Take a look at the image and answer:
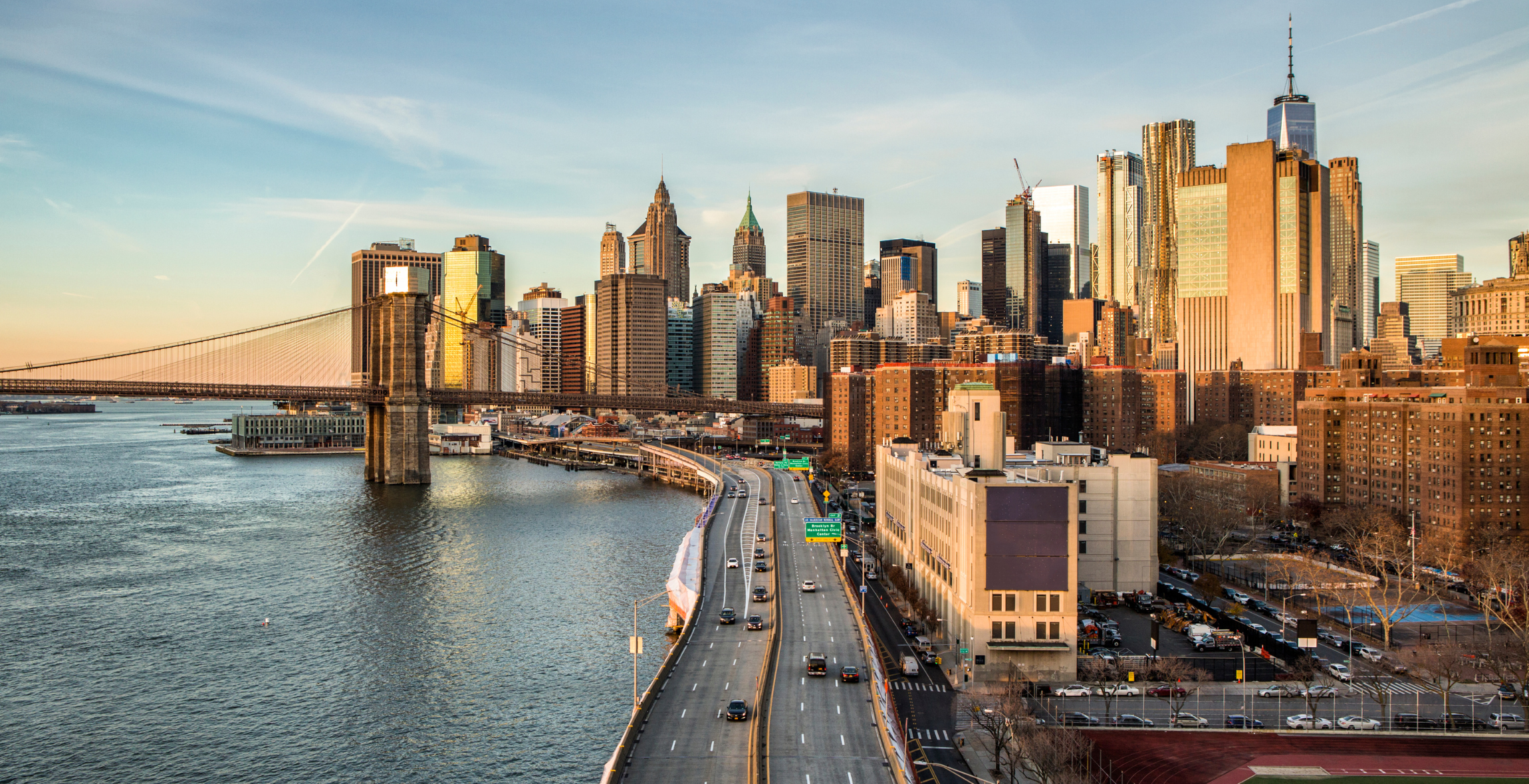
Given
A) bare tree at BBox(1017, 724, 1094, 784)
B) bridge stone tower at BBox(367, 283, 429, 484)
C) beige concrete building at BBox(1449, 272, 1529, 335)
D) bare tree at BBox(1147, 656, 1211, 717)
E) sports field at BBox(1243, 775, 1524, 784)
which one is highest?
beige concrete building at BBox(1449, 272, 1529, 335)

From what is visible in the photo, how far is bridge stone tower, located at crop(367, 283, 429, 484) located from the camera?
122438mm

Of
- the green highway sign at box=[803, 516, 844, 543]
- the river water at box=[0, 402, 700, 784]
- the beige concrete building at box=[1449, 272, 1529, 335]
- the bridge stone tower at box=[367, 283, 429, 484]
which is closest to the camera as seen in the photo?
the river water at box=[0, 402, 700, 784]

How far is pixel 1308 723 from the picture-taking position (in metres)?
36.9

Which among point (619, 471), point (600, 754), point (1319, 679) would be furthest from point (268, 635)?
point (619, 471)

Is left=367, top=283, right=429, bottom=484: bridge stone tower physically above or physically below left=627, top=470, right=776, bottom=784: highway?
above

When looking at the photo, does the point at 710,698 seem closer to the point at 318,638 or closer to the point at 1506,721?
the point at 318,638

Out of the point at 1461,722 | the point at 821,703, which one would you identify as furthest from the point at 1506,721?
the point at 821,703

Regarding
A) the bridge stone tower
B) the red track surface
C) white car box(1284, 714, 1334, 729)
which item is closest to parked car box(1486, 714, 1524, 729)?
the red track surface

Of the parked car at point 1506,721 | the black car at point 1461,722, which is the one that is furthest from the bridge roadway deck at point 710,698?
the parked car at point 1506,721

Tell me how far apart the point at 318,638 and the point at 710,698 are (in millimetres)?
24117

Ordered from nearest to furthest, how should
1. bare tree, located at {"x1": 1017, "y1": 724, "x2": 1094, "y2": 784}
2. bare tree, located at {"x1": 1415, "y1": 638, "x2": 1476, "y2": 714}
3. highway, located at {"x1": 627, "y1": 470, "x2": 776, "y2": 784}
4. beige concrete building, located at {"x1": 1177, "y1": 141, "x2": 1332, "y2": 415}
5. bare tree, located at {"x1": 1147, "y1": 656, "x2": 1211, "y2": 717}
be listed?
bare tree, located at {"x1": 1017, "y1": 724, "x2": 1094, "y2": 784} → highway, located at {"x1": 627, "y1": 470, "x2": 776, "y2": 784} → bare tree, located at {"x1": 1415, "y1": 638, "x2": 1476, "y2": 714} → bare tree, located at {"x1": 1147, "y1": 656, "x2": 1211, "y2": 717} → beige concrete building, located at {"x1": 1177, "y1": 141, "x2": 1332, "y2": 415}

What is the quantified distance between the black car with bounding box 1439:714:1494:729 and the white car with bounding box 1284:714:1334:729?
4.02m

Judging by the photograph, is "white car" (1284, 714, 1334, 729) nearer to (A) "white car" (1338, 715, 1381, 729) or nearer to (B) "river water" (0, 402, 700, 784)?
(A) "white car" (1338, 715, 1381, 729)

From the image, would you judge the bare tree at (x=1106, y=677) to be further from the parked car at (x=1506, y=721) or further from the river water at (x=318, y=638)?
the river water at (x=318, y=638)
